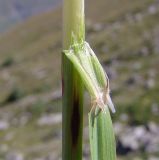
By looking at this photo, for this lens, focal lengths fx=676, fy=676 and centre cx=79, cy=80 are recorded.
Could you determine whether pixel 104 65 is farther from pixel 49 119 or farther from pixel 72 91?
pixel 72 91

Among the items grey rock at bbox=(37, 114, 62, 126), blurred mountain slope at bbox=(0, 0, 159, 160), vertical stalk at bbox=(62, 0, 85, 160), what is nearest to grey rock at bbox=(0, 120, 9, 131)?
blurred mountain slope at bbox=(0, 0, 159, 160)

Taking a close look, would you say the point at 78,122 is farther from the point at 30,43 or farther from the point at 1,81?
the point at 30,43

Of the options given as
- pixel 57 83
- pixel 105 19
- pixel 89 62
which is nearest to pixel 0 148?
pixel 57 83

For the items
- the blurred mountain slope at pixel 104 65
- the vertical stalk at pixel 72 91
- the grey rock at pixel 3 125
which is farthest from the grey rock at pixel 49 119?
the vertical stalk at pixel 72 91

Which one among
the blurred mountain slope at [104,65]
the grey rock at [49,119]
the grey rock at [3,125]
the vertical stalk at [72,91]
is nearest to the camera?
the vertical stalk at [72,91]

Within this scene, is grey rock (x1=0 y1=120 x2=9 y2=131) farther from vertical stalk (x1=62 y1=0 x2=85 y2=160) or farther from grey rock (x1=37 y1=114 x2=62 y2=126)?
vertical stalk (x1=62 y1=0 x2=85 y2=160)

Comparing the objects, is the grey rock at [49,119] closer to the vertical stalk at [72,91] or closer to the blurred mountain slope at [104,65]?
the blurred mountain slope at [104,65]

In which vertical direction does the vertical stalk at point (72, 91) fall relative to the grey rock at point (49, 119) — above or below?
below
